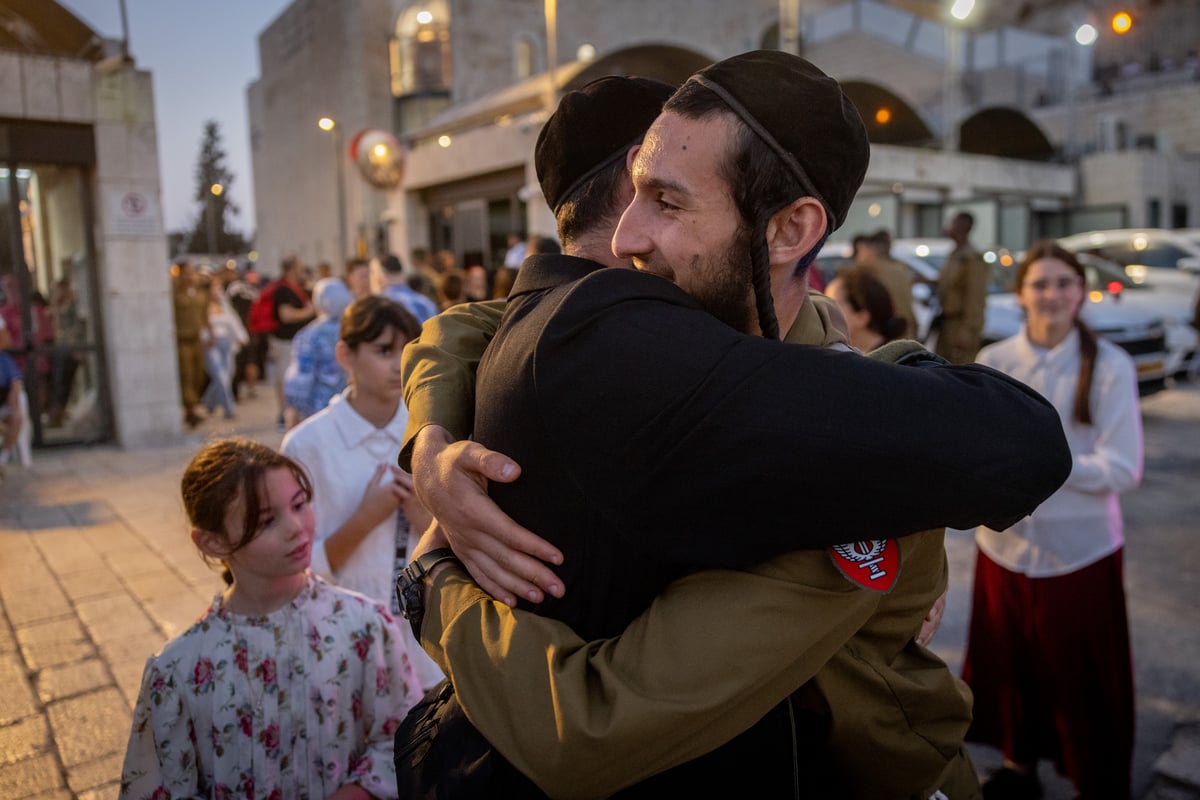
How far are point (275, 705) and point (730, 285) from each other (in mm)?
1702

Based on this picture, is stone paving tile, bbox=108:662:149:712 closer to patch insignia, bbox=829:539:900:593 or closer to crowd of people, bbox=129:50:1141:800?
crowd of people, bbox=129:50:1141:800

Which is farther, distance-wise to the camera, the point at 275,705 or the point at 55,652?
the point at 55,652

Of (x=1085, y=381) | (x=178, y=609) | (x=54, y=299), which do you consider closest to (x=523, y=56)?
(x=54, y=299)

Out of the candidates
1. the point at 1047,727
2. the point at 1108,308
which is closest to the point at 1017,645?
the point at 1047,727

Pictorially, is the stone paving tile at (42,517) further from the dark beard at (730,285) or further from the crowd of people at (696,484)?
the dark beard at (730,285)

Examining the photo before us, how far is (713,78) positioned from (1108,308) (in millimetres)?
12711

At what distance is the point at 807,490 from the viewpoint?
3.49 ft

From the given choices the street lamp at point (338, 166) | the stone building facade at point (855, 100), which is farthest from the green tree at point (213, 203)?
the street lamp at point (338, 166)

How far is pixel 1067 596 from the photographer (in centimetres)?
350

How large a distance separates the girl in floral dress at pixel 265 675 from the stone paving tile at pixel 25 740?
66.3 inches

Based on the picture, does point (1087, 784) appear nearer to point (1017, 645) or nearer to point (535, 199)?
point (1017, 645)

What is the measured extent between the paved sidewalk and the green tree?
→ 57.5 m

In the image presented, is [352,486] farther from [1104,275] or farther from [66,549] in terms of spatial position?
[1104,275]

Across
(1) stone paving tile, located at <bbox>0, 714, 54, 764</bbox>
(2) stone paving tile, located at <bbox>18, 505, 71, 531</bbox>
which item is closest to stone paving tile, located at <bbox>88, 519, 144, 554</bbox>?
(2) stone paving tile, located at <bbox>18, 505, 71, 531</bbox>
